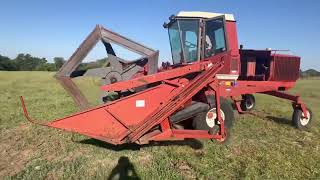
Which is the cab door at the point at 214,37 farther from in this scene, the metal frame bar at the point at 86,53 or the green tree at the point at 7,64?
the green tree at the point at 7,64

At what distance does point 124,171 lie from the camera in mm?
5117

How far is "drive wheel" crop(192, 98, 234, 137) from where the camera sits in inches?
255

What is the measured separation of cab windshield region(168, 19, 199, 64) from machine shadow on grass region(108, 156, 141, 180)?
11.2 feet

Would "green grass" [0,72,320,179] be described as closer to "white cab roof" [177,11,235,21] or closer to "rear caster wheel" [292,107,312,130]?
"rear caster wheel" [292,107,312,130]

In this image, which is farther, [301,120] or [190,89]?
[301,120]

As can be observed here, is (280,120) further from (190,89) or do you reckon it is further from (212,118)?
(190,89)

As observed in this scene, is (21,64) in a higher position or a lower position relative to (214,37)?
lower

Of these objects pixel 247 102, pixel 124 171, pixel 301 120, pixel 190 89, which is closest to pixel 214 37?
pixel 190 89

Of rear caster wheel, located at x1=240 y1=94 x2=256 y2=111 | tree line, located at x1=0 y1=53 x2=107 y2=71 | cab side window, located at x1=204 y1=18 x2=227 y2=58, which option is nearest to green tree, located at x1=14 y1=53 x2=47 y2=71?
tree line, located at x1=0 y1=53 x2=107 y2=71

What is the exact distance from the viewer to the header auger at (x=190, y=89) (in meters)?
5.58

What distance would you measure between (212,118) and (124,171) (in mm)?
2280

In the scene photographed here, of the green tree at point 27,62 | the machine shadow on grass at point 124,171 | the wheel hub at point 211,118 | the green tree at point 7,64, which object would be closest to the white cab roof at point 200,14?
the wheel hub at point 211,118

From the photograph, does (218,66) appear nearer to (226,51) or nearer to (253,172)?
(226,51)

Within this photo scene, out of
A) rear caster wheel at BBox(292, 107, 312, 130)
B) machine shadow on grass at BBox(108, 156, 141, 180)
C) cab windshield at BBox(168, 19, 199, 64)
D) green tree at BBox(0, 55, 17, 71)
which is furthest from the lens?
green tree at BBox(0, 55, 17, 71)
